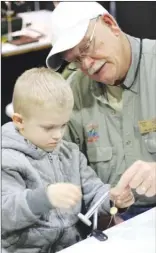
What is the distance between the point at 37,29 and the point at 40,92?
4.25 feet

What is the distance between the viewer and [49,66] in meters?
1.00

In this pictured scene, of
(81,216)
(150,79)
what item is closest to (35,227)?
(81,216)

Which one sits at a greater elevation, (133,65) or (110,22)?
(110,22)

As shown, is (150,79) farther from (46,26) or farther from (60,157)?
(46,26)

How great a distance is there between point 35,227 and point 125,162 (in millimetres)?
282

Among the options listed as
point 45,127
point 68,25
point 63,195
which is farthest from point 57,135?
point 68,25

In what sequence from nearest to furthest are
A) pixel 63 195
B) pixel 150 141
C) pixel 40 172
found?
pixel 63 195 < pixel 40 172 < pixel 150 141

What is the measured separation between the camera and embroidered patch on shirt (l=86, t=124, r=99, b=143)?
1.12 meters

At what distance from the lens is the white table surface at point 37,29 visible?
2062 millimetres

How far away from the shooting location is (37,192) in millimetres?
894

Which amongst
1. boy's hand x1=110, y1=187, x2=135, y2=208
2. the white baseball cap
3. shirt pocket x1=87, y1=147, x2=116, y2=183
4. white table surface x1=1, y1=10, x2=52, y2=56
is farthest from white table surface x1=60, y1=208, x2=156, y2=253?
white table surface x1=1, y1=10, x2=52, y2=56

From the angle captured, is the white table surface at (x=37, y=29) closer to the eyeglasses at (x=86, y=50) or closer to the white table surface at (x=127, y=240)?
the eyeglasses at (x=86, y=50)

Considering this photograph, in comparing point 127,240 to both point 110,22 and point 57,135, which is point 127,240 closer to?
point 57,135

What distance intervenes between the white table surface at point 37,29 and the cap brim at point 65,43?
101cm
